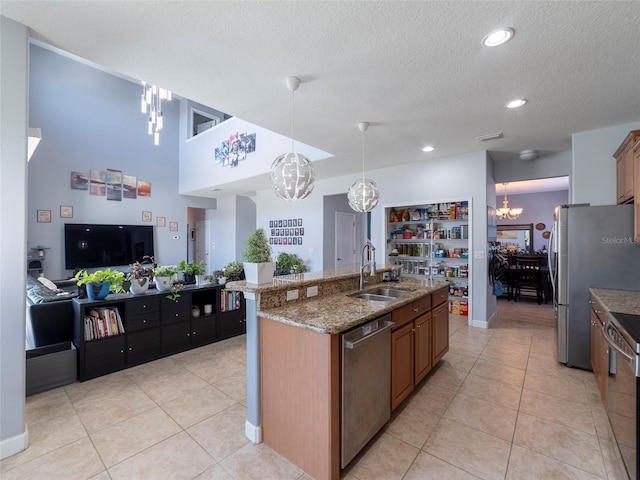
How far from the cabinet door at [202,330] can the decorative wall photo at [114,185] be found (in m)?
5.28

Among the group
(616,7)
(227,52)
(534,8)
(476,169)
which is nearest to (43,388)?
(227,52)

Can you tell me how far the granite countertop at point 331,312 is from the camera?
1.72 meters

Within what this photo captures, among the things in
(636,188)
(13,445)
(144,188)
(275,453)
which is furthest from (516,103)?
(144,188)

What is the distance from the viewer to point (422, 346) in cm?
269

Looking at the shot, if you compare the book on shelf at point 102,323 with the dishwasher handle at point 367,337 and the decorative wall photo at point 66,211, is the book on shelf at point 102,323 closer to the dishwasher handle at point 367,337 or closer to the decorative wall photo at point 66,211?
the dishwasher handle at point 367,337

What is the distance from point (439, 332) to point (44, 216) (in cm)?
799

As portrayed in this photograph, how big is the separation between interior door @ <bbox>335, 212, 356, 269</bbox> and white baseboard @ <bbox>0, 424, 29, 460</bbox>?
18.9 ft

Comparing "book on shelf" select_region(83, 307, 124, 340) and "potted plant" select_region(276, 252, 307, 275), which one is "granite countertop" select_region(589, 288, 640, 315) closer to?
"book on shelf" select_region(83, 307, 124, 340)

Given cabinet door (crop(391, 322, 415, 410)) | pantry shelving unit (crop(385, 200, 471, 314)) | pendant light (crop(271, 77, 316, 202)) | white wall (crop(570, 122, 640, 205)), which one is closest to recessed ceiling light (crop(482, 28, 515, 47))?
pendant light (crop(271, 77, 316, 202))

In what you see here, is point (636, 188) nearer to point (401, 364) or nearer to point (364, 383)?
point (401, 364)

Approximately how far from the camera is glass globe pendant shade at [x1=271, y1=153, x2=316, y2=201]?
2.50 meters

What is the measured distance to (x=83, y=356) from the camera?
2.94m

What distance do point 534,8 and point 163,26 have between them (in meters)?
2.34

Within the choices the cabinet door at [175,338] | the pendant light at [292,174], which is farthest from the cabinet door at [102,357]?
the pendant light at [292,174]
